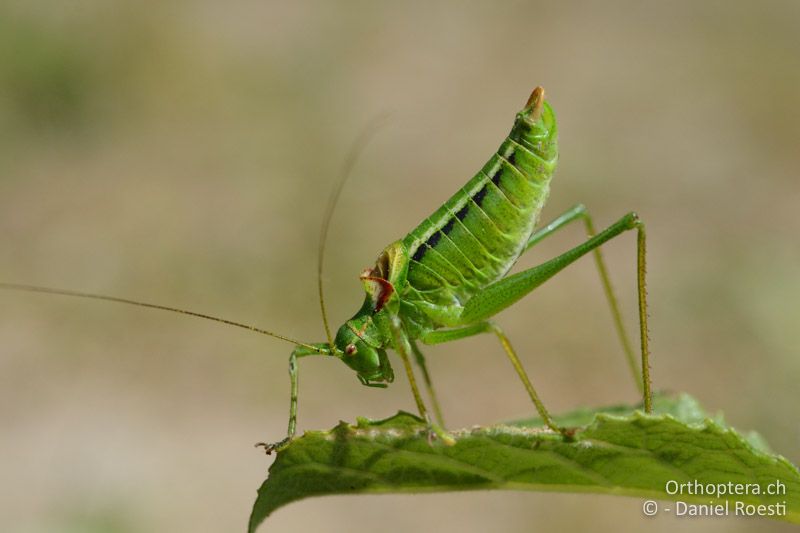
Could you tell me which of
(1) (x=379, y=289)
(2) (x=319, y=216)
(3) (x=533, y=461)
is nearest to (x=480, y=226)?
(1) (x=379, y=289)

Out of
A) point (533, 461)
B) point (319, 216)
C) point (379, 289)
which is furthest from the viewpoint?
point (319, 216)

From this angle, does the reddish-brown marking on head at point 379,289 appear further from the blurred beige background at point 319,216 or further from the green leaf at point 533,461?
the blurred beige background at point 319,216

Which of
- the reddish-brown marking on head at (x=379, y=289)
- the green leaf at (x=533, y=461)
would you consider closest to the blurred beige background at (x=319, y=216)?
the reddish-brown marking on head at (x=379, y=289)

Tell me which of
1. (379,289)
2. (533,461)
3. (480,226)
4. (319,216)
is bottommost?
(533,461)

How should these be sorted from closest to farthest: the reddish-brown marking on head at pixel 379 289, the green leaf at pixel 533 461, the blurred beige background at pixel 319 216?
the green leaf at pixel 533 461 < the reddish-brown marking on head at pixel 379 289 < the blurred beige background at pixel 319 216

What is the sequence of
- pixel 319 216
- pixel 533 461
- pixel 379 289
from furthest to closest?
pixel 319 216 → pixel 379 289 → pixel 533 461

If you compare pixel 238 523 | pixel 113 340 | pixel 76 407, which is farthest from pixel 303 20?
pixel 238 523

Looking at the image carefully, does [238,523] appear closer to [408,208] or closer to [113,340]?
[113,340]

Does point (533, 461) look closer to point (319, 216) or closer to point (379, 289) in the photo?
point (379, 289)
